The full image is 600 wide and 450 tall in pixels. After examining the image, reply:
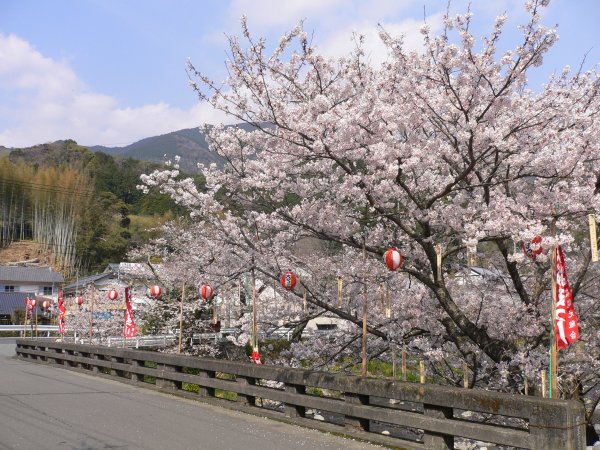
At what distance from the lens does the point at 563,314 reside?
6871 mm

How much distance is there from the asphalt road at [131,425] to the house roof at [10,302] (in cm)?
4208

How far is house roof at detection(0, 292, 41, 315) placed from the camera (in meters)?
48.9

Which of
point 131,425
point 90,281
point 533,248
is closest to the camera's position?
point 533,248

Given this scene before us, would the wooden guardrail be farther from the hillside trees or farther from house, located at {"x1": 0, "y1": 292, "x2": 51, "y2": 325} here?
house, located at {"x1": 0, "y1": 292, "x2": 51, "y2": 325}

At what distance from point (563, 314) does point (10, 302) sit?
2036 inches

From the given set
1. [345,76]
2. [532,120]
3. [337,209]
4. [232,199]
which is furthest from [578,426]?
[232,199]

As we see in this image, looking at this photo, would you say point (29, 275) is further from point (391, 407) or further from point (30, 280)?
point (391, 407)

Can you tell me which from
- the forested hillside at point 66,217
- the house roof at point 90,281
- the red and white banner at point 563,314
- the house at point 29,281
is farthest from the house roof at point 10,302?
the red and white banner at point 563,314

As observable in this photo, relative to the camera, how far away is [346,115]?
8500mm

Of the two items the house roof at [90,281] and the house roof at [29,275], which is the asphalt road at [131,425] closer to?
the house roof at [90,281]

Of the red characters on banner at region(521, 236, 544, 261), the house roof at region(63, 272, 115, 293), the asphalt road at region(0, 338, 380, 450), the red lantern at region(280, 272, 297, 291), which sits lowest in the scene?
the asphalt road at region(0, 338, 380, 450)

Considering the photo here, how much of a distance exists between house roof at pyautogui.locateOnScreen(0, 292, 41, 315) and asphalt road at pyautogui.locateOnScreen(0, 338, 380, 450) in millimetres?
42083

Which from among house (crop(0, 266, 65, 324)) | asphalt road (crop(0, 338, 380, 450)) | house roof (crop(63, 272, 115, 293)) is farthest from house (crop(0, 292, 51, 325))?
asphalt road (crop(0, 338, 380, 450))

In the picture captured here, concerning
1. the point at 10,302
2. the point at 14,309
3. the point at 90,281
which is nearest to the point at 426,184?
the point at 90,281
